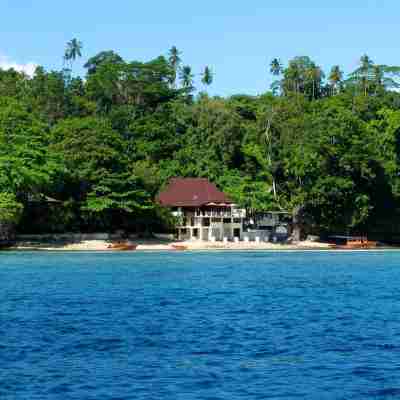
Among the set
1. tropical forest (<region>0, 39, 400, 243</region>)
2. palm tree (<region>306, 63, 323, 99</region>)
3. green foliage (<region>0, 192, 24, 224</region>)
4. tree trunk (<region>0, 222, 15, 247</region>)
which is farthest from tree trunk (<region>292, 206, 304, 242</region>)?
palm tree (<region>306, 63, 323, 99</region>)

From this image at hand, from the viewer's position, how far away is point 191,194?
104m

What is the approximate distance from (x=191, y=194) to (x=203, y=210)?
96.1 inches

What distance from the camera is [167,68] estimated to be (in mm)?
135250

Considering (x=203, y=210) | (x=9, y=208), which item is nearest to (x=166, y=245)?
(x=203, y=210)

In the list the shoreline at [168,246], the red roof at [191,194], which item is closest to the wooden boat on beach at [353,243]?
the shoreline at [168,246]

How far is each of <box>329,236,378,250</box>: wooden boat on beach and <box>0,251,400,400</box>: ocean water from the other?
44.4 metres

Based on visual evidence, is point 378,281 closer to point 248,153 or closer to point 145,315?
point 145,315

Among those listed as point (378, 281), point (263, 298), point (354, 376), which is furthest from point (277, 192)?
point (354, 376)

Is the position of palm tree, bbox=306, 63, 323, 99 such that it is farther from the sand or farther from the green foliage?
the green foliage

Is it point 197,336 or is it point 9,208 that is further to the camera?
point 9,208

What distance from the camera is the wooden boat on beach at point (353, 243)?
331 feet

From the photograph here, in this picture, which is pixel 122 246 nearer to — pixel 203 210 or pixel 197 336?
pixel 203 210

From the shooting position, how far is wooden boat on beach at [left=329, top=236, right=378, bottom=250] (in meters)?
101

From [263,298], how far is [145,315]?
31.4 ft
